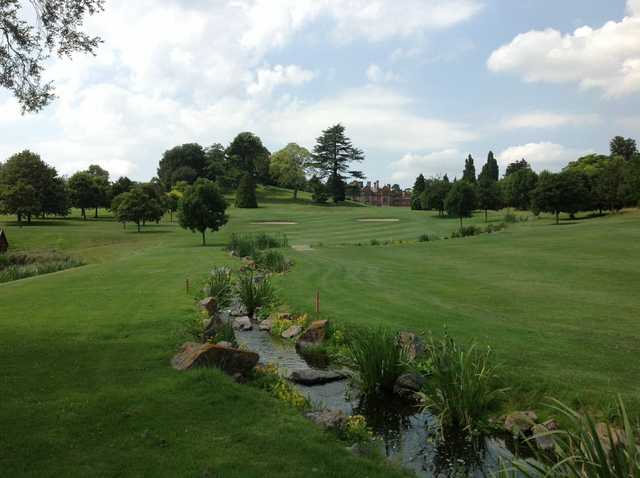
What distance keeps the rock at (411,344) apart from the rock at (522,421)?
2.85 m

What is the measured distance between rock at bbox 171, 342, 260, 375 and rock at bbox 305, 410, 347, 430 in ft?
7.79

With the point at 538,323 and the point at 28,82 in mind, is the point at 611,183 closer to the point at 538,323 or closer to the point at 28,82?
the point at 538,323

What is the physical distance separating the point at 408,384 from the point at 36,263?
35064mm

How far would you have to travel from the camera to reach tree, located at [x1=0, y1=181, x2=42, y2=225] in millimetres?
57531

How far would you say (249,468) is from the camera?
21.1 ft

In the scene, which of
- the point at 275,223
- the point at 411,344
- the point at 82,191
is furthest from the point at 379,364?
the point at 82,191

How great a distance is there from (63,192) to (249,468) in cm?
6993

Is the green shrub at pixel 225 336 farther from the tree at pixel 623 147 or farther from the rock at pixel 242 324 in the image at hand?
the tree at pixel 623 147

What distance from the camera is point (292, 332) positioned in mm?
15641

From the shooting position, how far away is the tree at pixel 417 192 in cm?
9438

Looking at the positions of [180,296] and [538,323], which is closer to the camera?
[538,323]

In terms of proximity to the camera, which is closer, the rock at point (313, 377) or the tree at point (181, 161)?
the rock at point (313, 377)

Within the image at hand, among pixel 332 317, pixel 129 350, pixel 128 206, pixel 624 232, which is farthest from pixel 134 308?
pixel 128 206

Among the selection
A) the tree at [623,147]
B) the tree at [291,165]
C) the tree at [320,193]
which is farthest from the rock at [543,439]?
the tree at [623,147]
